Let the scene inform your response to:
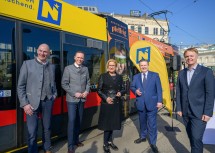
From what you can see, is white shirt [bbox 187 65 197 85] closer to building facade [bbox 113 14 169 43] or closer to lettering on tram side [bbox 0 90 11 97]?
lettering on tram side [bbox 0 90 11 97]

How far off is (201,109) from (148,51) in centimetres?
372

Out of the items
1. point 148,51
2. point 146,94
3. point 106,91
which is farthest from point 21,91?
point 148,51

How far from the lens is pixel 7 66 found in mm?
4129

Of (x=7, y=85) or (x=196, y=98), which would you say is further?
(x=7, y=85)

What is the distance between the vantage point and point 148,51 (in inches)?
291

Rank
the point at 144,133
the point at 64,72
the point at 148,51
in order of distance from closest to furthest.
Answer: the point at 64,72 → the point at 144,133 → the point at 148,51

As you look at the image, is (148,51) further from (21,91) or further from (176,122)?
(21,91)

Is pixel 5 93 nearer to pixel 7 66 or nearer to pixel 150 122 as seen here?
pixel 7 66

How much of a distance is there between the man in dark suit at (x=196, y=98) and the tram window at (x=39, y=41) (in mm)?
2539

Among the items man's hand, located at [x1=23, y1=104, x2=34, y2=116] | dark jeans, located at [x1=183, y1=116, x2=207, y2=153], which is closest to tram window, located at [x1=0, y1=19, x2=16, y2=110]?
man's hand, located at [x1=23, y1=104, x2=34, y2=116]

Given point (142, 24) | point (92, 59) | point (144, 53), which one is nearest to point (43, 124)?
point (92, 59)

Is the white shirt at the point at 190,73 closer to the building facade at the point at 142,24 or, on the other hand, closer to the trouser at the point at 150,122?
the trouser at the point at 150,122

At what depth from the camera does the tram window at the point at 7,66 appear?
405 cm

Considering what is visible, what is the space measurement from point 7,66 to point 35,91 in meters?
0.62
